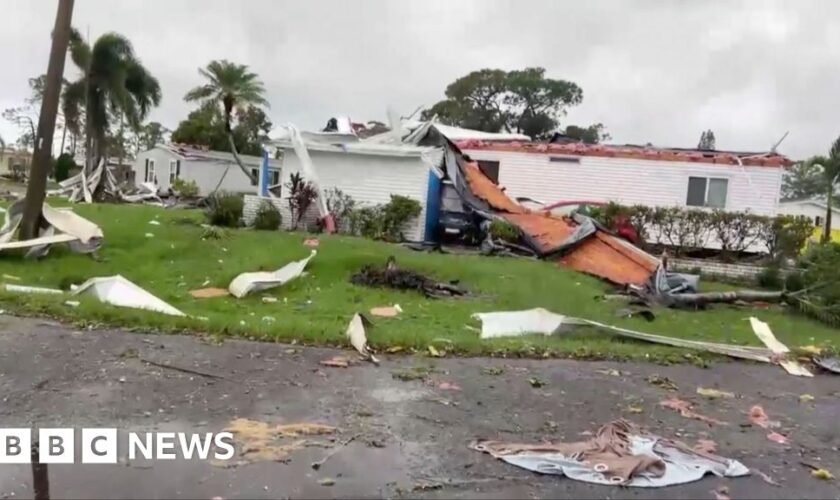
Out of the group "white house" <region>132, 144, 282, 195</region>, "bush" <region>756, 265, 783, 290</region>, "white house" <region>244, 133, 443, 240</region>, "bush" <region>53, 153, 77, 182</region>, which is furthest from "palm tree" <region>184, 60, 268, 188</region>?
"bush" <region>756, 265, 783, 290</region>

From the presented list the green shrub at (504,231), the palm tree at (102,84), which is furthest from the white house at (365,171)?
the palm tree at (102,84)

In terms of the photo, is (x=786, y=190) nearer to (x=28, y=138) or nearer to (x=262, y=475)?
(x=28, y=138)

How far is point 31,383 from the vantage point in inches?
203

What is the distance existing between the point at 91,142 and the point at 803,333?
93.5ft

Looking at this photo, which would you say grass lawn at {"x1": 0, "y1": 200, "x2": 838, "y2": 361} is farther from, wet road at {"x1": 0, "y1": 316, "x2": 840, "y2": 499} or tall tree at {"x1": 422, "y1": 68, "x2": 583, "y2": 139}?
tall tree at {"x1": 422, "y1": 68, "x2": 583, "y2": 139}

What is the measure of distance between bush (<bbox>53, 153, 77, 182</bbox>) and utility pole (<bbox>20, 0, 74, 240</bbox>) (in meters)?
29.6

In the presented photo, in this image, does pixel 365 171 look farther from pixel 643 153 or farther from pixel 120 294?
pixel 120 294

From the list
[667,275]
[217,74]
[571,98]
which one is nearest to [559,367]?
[667,275]

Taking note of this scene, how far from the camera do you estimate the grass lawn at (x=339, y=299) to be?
7.27 m

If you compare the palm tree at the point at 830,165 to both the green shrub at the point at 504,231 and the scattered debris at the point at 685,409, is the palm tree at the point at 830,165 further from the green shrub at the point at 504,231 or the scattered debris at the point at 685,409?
the scattered debris at the point at 685,409

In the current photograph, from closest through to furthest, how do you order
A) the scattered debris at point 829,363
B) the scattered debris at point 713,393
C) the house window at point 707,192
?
the scattered debris at point 713,393
the scattered debris at point 829,363
the house window at point 707,192

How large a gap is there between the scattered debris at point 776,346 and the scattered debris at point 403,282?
424 centimetres

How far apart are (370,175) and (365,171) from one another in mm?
171

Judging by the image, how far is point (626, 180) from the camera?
18766 mm
